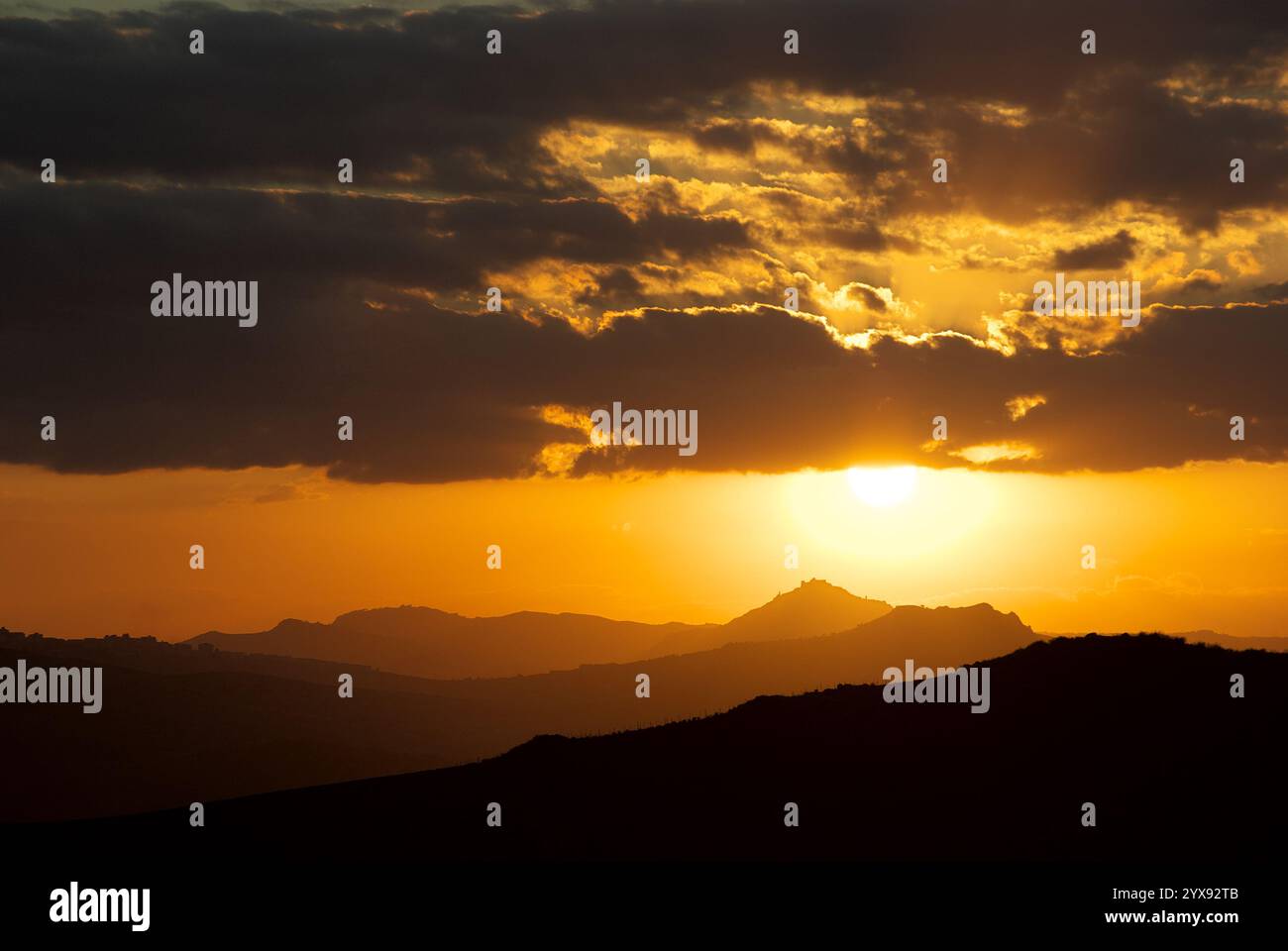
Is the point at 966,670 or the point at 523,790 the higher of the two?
the point at 966,670

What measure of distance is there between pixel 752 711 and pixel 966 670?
12258 millimetres

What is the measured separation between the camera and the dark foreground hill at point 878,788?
55219 millimetres

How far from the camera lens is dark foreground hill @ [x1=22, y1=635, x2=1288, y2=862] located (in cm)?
5522

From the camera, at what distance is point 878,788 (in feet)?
204

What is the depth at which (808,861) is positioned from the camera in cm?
5256

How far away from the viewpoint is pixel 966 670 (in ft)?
238
